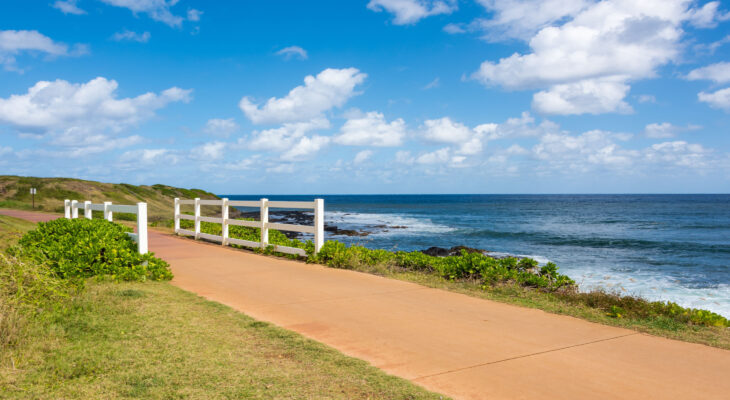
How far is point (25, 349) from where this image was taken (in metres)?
4.69

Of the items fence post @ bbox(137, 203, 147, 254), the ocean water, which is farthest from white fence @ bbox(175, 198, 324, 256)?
the ocean water

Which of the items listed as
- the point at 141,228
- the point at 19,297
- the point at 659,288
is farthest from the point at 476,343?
the point at 659,288

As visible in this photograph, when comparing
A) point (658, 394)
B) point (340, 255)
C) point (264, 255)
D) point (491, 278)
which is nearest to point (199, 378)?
point (658, 394)

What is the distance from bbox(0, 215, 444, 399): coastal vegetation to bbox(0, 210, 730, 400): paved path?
0.45m

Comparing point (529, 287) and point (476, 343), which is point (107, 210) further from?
point (476, 343)

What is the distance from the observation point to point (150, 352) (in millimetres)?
4789

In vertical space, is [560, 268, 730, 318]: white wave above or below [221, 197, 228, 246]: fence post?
below

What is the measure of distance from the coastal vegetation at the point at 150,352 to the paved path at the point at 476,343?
446 millimetres

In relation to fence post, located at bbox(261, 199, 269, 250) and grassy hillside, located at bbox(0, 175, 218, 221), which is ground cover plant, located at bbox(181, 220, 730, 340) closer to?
fence post, located at bbox(261, 199, 269, 250)

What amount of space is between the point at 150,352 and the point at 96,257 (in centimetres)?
445

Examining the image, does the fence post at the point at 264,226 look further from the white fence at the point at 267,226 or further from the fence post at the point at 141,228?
the fence post at the point at 141,228

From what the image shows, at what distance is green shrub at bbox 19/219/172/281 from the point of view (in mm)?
8241

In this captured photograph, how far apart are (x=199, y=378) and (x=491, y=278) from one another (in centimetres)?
575

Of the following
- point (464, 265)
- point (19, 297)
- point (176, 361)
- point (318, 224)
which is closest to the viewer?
point (176, 361)
